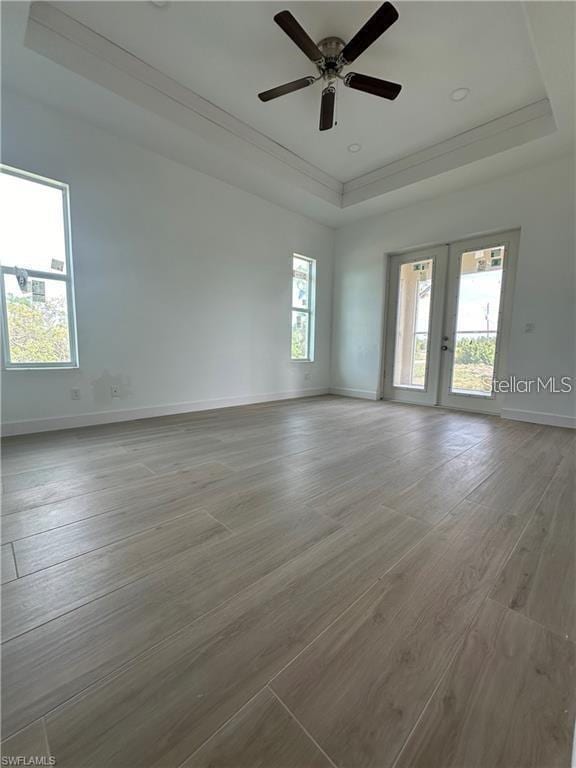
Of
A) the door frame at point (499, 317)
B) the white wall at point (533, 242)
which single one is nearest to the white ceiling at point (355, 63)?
the white wall at point (533, 242)

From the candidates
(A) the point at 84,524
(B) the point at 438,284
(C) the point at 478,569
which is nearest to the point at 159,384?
(A) the point at 84,524

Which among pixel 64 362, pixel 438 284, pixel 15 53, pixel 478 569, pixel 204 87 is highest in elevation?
pixel 204 87

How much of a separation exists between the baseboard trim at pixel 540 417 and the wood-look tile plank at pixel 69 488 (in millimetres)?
4063

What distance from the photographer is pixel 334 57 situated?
2.32 meters

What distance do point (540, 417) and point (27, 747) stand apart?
15.0ft

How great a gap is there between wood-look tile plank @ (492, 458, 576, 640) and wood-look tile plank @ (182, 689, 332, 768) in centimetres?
78

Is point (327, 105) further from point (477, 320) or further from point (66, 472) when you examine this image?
point (66, 472)

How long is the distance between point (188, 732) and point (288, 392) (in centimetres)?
442

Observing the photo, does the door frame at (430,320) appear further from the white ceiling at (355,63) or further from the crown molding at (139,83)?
the crown molding at (139,83)

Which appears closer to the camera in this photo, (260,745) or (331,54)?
(260,745)

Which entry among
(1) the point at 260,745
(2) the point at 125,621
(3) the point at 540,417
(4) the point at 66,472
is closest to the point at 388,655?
(1) the point at 260,745

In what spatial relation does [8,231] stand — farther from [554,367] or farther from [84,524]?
[554,367]

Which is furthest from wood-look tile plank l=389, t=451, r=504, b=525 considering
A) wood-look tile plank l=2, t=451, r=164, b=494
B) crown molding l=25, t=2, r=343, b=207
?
crown molding l=25, t=2, r=343, b=207

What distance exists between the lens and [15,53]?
2.17 meters
